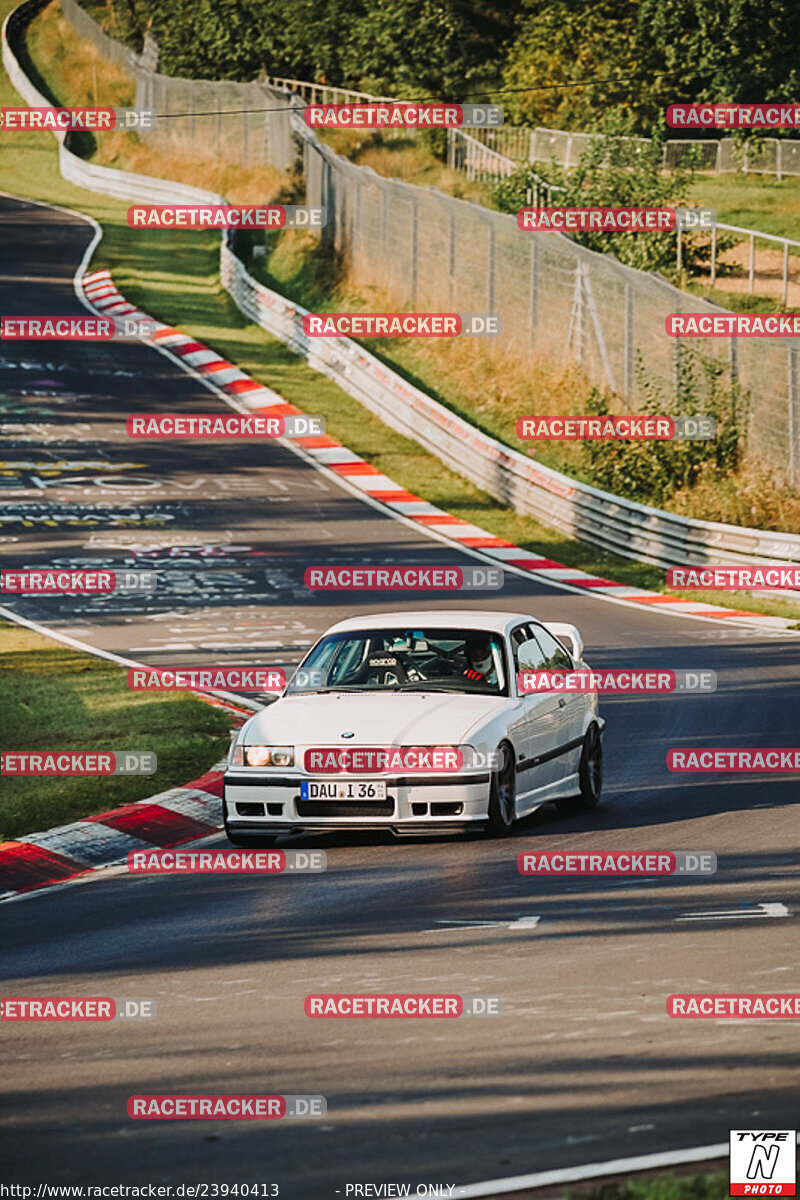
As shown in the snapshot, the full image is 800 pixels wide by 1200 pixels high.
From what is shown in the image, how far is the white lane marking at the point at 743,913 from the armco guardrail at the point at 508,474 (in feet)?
54.3

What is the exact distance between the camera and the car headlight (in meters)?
12.0

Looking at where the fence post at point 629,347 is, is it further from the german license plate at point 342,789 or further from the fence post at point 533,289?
the german license plate at point 342,789

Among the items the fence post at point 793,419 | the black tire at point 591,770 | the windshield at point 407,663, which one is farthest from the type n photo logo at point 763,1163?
the fence post at point 793,419

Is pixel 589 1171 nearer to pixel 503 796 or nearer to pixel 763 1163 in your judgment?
pixel 763 1163

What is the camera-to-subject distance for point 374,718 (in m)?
12.1

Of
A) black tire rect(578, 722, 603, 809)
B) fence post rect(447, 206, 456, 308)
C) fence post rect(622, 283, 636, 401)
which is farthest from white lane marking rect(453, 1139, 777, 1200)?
fence post rect(447, 206, 456, 308)

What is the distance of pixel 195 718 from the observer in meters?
17.2

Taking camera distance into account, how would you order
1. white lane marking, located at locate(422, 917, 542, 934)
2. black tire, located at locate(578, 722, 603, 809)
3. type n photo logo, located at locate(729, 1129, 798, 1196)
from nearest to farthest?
1. type n photo logo, located at locate(729, 1129, 798, 1196)
2. white lane marking, located at locate(422, 917, 542, 934)
3. black tire, located at locate(578, 722, 603, 809)

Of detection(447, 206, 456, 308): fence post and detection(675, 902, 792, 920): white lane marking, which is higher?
detection(675, 902, 792, 920): white lane marking

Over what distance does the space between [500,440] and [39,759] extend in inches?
831

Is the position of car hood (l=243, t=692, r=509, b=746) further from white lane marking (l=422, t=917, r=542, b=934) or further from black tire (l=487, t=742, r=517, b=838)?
white lane marking (l=422, t=917, r=542, b=934)

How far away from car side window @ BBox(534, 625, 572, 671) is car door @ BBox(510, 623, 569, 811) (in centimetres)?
13

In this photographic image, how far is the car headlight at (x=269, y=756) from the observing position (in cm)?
1202

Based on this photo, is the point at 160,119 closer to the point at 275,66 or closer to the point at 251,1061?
the point at 275,66
